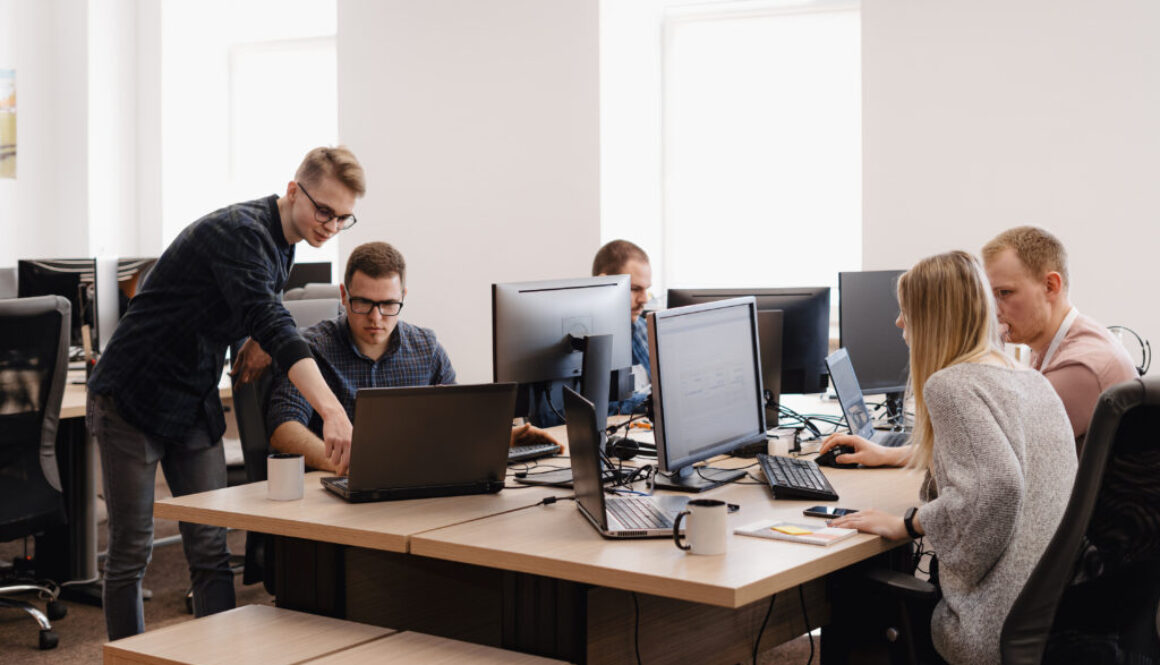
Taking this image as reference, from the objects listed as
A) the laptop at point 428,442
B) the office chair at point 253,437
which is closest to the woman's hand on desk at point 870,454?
the laptop at point 428,442

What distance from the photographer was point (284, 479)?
230cm

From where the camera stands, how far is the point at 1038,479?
1.90 meters

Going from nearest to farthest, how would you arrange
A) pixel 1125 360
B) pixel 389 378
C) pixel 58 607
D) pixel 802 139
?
1. pixel 1125 360
2. pixel 389 378
3. pixel 58 607
4. pixel 802 139

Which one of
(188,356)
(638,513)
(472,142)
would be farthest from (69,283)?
(638,513)

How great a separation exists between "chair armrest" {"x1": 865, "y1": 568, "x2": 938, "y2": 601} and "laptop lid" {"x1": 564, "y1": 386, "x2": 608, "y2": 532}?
49 cm

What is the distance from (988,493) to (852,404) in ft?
3.66

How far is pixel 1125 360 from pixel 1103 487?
92cm

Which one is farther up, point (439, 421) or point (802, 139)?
point (802, 139)

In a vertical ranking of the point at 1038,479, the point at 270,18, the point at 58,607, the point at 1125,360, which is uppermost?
the point at 270,18

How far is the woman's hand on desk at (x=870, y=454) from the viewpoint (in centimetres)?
269

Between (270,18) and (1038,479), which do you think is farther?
(270,18)

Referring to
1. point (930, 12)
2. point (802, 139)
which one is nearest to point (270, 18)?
point (802, 139)

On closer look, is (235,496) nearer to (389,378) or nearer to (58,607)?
(389,378)

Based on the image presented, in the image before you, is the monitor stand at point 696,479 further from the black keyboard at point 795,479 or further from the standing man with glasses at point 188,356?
the standing man with glasses at point 188,356
